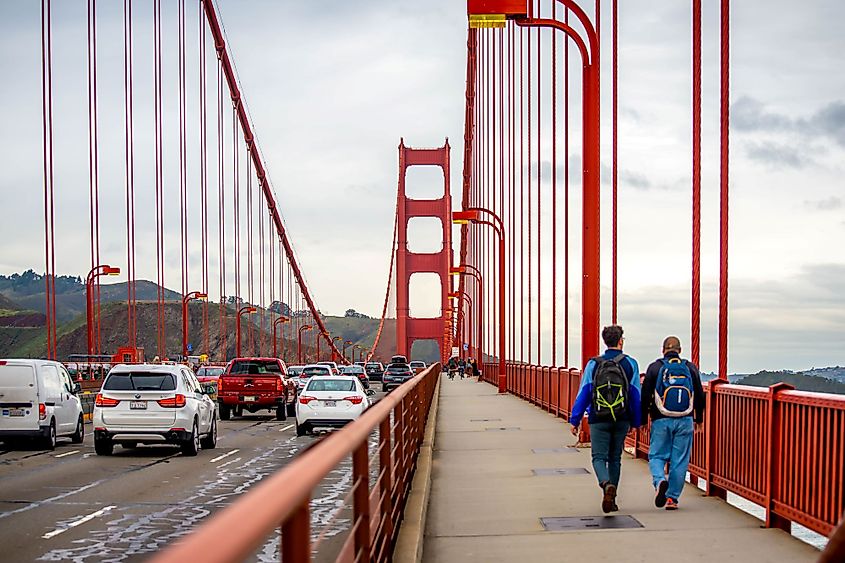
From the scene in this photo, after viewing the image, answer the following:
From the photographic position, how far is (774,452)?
9.57m

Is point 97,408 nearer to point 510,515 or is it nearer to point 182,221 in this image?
point 510,515

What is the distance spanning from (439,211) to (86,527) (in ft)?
365

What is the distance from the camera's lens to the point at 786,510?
930 centimetres

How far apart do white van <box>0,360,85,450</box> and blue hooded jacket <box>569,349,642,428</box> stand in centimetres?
1407

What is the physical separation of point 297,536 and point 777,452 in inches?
266

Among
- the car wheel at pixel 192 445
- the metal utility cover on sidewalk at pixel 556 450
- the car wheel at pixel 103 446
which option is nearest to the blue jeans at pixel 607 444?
the metal utility cover on sidewalk at pixel 556 450

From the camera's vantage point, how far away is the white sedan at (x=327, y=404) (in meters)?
26.8

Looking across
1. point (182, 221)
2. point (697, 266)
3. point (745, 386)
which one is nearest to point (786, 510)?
point (745, 386)

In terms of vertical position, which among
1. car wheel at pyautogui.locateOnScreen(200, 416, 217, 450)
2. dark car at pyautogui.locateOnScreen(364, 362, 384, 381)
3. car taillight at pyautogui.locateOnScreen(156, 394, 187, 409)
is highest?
car taillight at pyautogui.locateOnScreen(156, 394, 187, 409)

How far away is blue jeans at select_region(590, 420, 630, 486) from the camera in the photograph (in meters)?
10.5

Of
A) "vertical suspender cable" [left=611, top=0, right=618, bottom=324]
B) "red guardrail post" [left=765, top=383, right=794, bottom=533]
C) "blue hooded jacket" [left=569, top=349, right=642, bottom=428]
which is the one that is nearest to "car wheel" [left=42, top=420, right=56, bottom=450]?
"vertical suspender cable" [left=611, top=0, right=618, bottom=324]

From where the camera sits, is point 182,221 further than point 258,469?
Yes

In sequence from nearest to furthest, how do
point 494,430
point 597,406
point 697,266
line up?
point 597,406 < point 697,266 < point 494,430

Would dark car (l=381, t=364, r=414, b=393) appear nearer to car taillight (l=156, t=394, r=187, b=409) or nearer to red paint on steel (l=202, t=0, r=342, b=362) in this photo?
red paint on steel (l=202, t=0, r=342, b=362)
